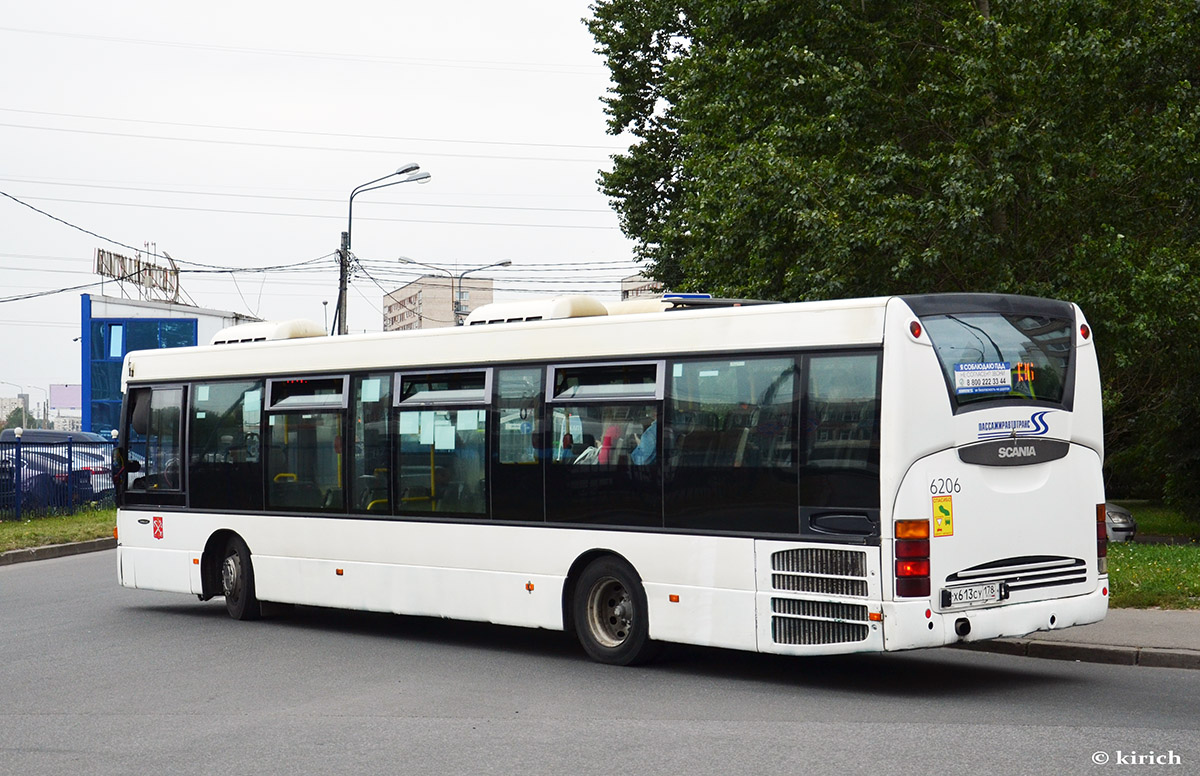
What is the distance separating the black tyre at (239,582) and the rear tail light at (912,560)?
292 inches

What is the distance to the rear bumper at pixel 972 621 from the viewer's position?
29.9 ft

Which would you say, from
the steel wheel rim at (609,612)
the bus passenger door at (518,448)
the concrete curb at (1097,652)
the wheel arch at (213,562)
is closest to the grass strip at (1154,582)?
the concrete curb at (1097,652)

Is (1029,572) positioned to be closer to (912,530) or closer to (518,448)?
(912,530)

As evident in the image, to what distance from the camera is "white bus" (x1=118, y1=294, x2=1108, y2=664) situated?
9.38 metres

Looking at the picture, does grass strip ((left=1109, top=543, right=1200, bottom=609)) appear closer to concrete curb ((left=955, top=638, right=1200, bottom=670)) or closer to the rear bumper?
concrete curb ((left=955, top=638, right=1200, bottom=670))

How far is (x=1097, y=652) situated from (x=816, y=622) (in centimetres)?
261

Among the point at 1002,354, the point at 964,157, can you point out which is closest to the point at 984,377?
the point at 1002,354

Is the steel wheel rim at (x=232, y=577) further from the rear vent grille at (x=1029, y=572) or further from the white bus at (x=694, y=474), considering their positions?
the rear vent grille at (x=1029, y=572)

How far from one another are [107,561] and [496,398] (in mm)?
12527

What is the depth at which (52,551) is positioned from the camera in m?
23.4

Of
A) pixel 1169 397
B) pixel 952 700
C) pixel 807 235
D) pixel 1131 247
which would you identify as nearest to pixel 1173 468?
pixel 1169 397

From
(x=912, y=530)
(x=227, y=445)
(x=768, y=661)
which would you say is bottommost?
(x=768, y=661)

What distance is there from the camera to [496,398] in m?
12.1

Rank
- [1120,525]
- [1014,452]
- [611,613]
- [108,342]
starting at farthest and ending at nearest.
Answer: [108,342] < [1120,525] < [611,613] < [1014,452]
